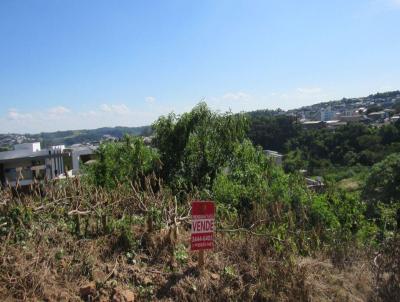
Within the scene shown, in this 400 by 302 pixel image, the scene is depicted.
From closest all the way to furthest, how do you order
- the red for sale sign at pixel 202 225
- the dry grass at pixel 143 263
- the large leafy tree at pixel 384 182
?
1. the dry grass at pixel 143 263
2. the red for sale sign at pixel 202 225
3. the large leafy tree at pixel 384 182

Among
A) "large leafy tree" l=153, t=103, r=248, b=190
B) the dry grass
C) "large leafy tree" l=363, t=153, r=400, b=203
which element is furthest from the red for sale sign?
"large leafy tree" l=363, t=153, r=400, b=203

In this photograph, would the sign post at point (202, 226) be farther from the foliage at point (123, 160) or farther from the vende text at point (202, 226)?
the foliage at point (123, 160)

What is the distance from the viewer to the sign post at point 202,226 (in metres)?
4.27

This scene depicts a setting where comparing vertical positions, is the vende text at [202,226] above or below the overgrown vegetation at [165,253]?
above

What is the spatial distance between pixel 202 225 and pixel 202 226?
0.04 feet

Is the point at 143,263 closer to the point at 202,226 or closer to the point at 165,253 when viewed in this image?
the point at 165,253

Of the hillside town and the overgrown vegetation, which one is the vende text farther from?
the hillside town

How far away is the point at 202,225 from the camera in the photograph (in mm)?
4352

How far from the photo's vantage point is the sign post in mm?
4273

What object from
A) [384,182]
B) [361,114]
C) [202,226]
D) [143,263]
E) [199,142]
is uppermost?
[361,114]

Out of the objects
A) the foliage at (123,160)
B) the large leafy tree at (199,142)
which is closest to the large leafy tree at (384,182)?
the large leafy tree at (199,142)

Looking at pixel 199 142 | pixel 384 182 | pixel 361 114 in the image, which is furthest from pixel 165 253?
pixel 361 114

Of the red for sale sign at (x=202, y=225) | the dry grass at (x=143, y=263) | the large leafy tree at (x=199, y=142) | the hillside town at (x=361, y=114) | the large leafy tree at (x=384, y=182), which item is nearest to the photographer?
the dry grass at (x=143, y=263)

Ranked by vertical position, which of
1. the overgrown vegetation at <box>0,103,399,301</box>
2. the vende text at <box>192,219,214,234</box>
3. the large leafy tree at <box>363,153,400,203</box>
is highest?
the vende text at <box>192,219,214,234</box>
